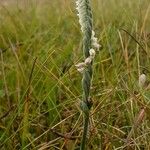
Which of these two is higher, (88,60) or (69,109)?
(88,60)

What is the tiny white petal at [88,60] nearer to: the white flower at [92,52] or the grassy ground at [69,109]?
the white flower at [92,52]

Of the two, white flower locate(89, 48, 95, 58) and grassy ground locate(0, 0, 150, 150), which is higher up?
white flower locate(89, 48, 95, 58)

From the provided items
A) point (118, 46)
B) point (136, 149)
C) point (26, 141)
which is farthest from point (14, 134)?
point (118, 46)

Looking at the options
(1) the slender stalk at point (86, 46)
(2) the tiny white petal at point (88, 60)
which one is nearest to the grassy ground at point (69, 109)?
(1) the slender stalk at point (86, 46)

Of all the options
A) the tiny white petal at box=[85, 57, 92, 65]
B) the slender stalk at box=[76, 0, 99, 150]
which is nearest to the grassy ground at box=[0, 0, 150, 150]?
the slender stalk at box=[76, 0, 99, 150]

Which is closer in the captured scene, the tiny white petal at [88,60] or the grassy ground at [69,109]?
the tiny white petal at [88,60]

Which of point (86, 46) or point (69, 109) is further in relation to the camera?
point (69, 109)

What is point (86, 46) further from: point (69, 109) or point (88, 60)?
point (69, 109)

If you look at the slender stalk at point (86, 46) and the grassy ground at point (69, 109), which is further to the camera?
the grassy ground at point (69, 109)

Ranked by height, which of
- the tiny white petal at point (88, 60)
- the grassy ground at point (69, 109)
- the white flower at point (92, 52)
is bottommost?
the grassy ground at point (69, 109)

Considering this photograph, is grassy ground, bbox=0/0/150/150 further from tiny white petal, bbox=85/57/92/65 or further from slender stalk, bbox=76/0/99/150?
tiny white petal, bbox=85/57/92/65

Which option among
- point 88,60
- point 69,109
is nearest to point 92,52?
point 88,60

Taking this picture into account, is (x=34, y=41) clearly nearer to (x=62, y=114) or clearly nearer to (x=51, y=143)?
(x=62, y=114)

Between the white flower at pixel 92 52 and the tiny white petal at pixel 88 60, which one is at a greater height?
the white flower at pixel 92 52
